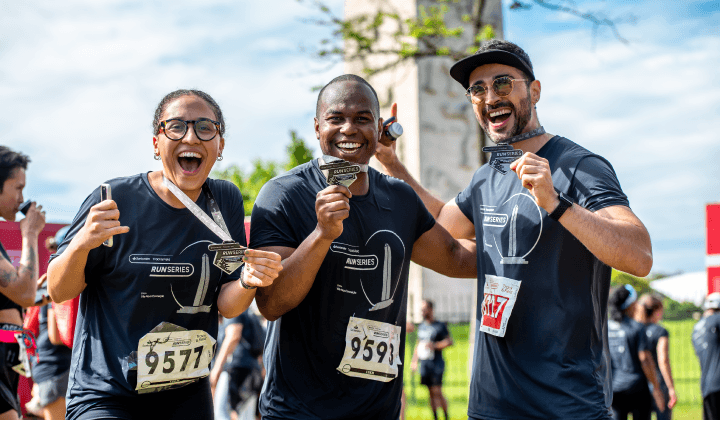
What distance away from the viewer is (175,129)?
10.3 ft

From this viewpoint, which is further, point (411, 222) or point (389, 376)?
point (411, 222)

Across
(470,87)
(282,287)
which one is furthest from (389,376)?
(470,87)

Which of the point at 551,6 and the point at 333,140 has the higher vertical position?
the point at 551,6

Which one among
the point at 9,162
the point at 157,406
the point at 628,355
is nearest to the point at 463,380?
the point at 628,355

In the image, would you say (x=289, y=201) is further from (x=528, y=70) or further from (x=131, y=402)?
(x=528, y=70)

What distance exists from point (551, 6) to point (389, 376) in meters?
7.75

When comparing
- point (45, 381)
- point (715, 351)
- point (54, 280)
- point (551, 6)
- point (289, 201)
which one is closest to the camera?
point (54, 280)

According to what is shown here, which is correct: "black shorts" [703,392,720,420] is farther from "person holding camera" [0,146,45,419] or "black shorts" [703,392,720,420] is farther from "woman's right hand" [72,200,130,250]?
"woman's right hand" [72,200,130,250]

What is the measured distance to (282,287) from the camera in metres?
2.96

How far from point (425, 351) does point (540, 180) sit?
31.0 feet

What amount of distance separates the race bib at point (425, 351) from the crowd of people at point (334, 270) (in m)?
8.69

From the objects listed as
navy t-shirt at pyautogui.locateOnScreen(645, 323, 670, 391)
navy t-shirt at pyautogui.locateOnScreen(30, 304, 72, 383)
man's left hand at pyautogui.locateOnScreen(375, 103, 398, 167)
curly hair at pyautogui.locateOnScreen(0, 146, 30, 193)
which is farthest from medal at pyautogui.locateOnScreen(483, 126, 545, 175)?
navy t-shirt at pyautogui.locateOnScreen(645, 323, 670, 391)

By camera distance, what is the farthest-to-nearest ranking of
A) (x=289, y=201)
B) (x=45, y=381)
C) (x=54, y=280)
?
(x=45, y=381) → (x=289, y=201) → (x=54, y=280)

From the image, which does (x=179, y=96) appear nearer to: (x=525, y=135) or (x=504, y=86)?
(x=504, y=86)
